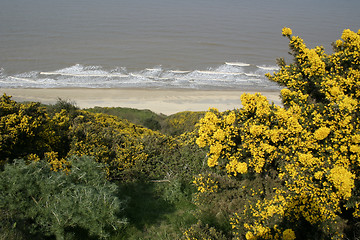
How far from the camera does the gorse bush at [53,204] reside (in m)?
4.97

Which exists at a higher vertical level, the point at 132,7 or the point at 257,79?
the point at 132,7

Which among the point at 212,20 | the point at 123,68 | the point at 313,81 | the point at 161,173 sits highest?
the point at 212,20

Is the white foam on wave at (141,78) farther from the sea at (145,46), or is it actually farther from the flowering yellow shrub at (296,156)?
the flowering yellow shrub at (296,156)

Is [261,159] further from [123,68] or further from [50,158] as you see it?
[123,68]

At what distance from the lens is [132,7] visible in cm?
6262

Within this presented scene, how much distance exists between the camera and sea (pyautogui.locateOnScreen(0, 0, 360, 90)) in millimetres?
28547

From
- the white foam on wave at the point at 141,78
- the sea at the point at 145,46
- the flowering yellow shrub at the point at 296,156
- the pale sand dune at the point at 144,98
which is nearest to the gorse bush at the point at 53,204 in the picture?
the flowering yellow shrub at the point at 296,156

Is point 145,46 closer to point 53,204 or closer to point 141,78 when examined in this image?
point 141,78

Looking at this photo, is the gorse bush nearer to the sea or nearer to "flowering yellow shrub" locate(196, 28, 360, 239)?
"flowering yellow shrub" locate(196, 28, 360, 239)

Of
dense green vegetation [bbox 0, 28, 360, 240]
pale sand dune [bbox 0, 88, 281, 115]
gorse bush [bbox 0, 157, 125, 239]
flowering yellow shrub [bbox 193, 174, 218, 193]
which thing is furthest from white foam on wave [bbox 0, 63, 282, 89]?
gorse bush [bbox 0, 157, 125, 239]

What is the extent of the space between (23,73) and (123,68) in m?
9.37

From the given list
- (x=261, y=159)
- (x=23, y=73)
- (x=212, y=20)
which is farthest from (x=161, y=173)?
(x=212, y=20)

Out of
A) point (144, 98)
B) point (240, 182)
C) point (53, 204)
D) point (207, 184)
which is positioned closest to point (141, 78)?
point (144, 98)

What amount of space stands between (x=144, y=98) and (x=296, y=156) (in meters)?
19.9
